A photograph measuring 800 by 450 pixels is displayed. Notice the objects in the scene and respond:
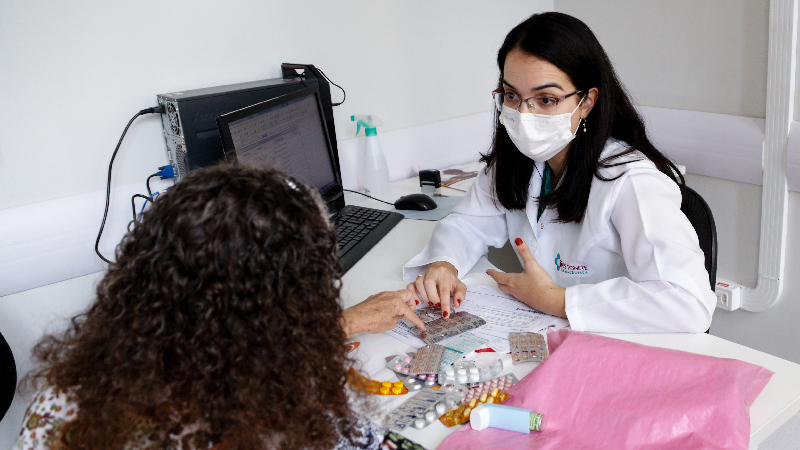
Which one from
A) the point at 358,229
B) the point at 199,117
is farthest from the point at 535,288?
the point at 199,117

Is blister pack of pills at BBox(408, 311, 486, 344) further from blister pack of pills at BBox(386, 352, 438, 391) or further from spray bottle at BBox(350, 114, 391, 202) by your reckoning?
spray bottle at BBox(350, 114, 391, 202)

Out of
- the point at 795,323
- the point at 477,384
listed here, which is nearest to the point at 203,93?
the point at 477,384

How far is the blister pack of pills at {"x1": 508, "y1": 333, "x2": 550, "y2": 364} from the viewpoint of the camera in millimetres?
1047

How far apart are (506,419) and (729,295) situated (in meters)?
1.56

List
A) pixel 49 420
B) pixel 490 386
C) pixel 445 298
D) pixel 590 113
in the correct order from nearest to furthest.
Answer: pixel 49 420, pixel 490 386, pixel 445 298, pixel 590 113

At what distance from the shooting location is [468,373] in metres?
1.00

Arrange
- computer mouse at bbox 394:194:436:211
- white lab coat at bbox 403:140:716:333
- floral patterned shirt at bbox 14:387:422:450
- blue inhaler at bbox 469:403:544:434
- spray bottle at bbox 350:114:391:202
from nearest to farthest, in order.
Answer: floral patterned shirt at bbox 14:387:422:450 < blue inhaler at bbox 469:403:544:434 < white lab coat at bbox 403:140:716:333 < computer mouse at bbox 394:194:436:211 < spray bottle at bbox 350:114:391:202

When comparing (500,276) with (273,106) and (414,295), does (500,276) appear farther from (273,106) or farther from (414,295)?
(273,106)

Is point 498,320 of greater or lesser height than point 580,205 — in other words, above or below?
below

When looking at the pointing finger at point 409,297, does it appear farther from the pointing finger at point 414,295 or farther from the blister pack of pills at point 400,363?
the blister pack of pills at point 400,363

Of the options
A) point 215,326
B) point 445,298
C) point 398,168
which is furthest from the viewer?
point 398,168

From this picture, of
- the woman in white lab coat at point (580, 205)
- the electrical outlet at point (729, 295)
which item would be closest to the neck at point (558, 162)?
the woman in white lab coat at point (580, 205)

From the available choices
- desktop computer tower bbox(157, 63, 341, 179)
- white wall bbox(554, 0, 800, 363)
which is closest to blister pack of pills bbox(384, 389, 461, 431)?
desktop computer tower bbox(157, 63, 341, 179)

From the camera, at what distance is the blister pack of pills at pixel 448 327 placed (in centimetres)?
116
